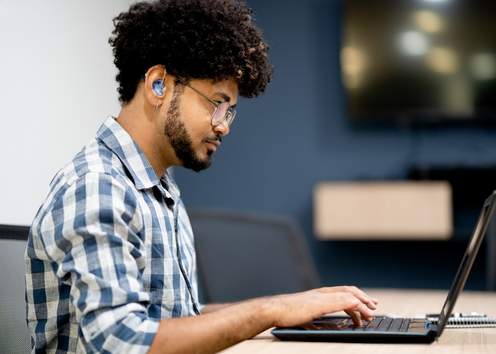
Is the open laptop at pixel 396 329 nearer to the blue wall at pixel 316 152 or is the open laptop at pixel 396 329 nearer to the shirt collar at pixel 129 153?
the shirt collar at pixel 129 153

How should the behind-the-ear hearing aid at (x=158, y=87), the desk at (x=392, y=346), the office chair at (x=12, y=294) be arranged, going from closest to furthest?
the desk at (x=392, y=346), the office chair at (x=12, y=294), the behind-the-ear hearing aid at (x=158, y=87)

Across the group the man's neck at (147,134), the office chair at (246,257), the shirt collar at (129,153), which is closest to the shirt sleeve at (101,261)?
the shirt collar at (129,153)

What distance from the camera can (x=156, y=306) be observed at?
4.74 ft

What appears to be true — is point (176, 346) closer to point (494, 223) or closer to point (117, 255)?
point (117, 255)

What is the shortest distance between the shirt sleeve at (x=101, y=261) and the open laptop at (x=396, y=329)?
0.23 metres

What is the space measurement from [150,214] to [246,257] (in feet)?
3.51

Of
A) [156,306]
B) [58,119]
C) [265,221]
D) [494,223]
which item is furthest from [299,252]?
[156,306]

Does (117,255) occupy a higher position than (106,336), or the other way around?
(117,255)

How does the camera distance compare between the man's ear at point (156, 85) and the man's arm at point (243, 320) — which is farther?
the man's ear at point (156, 85)

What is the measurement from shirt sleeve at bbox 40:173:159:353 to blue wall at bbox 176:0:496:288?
2.74 metres

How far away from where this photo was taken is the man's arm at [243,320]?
4.05 ft

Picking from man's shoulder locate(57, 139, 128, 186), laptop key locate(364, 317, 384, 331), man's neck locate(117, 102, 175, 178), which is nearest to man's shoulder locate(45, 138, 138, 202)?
man's shoulder locate(57, 139, 128, 186)

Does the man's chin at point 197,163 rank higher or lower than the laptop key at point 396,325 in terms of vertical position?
higher

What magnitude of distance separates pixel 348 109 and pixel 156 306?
8.45 ft
